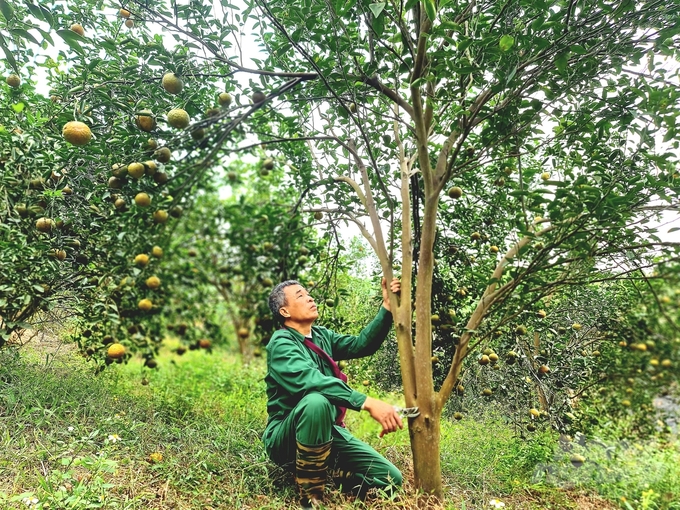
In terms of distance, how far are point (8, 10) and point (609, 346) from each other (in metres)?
1.99

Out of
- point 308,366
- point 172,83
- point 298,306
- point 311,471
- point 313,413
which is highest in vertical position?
point 172,83

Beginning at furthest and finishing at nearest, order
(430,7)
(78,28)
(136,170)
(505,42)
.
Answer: (78,28)
(136,170)
(505,42)
(430,7)

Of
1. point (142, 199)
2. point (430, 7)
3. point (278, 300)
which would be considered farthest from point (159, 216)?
point (430, 7)

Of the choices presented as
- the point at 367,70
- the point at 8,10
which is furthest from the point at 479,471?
the point at 8,10

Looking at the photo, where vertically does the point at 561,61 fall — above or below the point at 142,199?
above

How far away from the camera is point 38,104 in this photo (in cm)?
226

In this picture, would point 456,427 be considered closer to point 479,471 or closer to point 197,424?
point 479,471

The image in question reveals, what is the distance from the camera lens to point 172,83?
5.13 ft

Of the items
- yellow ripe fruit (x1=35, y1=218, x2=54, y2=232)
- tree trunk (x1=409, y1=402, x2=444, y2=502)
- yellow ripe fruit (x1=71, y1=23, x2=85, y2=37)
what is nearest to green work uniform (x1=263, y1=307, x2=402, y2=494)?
tree trunk (x1=409, y1=402, x2=444, y2=502)

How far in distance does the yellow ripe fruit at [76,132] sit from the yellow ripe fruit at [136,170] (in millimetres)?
216

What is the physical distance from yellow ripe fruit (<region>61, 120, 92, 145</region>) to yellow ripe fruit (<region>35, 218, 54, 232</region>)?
633 mm

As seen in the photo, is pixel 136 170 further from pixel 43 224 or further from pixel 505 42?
pixel 505 42

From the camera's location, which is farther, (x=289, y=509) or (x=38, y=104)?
(x=38, y=104)

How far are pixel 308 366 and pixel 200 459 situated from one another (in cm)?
67
